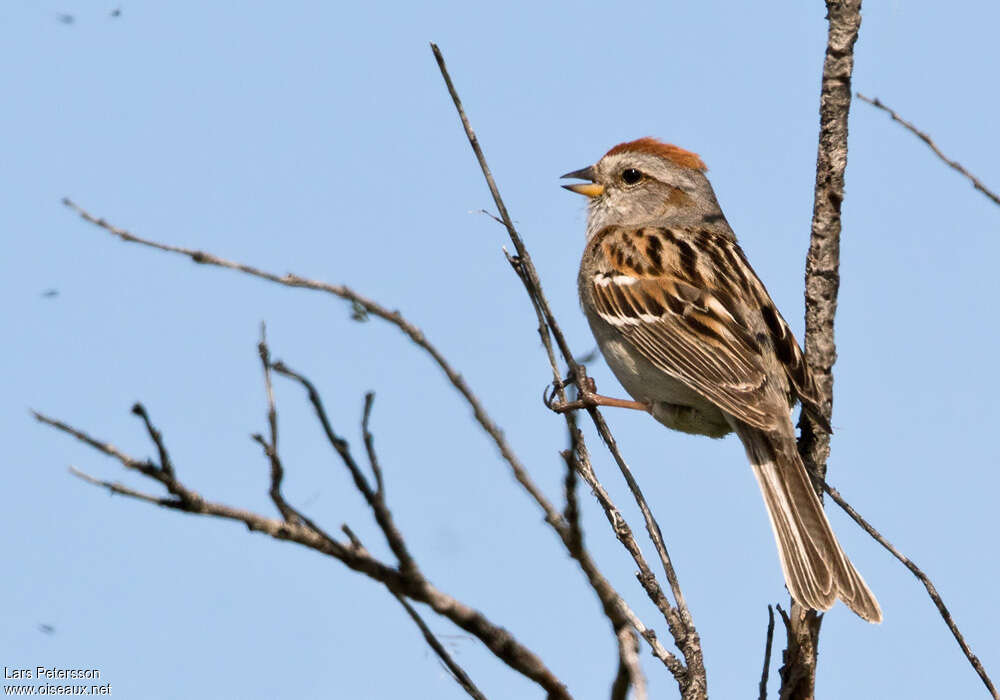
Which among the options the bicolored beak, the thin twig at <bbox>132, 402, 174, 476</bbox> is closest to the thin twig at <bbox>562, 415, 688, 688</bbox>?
the thin twig at <bbox>132, 402, 174, 476</bbox>

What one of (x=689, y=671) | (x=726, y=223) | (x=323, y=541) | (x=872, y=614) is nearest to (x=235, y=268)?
(x=323, y=541)

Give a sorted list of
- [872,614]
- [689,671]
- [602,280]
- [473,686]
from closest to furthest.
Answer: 1. [473,686]
2. [689,671]
3. [872,614]
4. [602,280]

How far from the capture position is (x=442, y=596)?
6.73 feet

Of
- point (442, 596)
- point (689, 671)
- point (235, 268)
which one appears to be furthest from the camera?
point (689, 671)

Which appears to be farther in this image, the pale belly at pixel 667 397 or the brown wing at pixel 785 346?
the pale belly at pixel 667 397

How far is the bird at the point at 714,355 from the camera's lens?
167 inches

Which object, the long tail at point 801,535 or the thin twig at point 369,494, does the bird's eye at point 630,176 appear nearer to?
the long tail at point 801,535

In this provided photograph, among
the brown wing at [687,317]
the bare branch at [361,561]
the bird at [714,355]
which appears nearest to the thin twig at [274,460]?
the bare branch at [361,561]

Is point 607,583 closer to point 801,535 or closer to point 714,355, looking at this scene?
point 801,535

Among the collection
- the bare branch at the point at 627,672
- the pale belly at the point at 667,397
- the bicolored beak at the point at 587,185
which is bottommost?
the bare branch at the point at 627,672

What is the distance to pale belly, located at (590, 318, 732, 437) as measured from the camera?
5070 millimetres

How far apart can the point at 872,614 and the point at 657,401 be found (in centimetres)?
146

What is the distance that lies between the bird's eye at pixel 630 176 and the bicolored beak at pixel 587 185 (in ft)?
0.45

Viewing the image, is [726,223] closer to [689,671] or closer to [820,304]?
[820,304]
